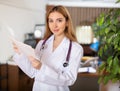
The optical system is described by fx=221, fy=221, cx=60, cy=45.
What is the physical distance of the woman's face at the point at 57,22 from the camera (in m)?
1.52

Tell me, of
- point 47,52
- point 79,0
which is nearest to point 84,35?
point 79,0

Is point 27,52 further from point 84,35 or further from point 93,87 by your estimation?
point 84,35

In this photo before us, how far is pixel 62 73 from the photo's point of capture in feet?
4.75

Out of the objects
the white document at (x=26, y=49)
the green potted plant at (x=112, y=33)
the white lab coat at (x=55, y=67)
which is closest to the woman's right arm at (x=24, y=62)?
the white lab coat at (x=55, y=67)

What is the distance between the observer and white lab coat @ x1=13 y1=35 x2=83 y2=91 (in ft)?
4.69

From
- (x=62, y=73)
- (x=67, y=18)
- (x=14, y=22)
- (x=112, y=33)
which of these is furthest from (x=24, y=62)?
(x=14, y=22)

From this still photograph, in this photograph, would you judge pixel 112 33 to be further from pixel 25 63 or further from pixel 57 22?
pixel 25 63

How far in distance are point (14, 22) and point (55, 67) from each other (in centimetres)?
293

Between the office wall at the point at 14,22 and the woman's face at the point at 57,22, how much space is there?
1402 millimetres

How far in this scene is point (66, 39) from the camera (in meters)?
1.59

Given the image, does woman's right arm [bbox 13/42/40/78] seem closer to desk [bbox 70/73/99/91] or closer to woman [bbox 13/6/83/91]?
woman [bbox 13/6/83/91]

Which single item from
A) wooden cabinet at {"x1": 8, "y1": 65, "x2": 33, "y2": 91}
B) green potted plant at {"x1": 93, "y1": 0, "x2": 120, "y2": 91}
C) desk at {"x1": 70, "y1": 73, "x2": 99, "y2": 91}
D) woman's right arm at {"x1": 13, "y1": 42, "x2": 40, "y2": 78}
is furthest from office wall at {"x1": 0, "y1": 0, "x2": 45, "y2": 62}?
green potted plant at {"x1": 93, "y1": 0, "x2": 120, "y2": 91}

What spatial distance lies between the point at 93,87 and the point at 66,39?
1726mm

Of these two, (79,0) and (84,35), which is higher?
(79,0)
